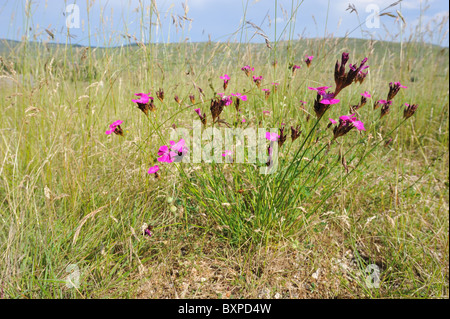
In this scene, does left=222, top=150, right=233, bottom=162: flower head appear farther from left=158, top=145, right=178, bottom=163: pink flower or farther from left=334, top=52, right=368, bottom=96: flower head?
left=334, top=52, right=368, bottom=96: flower head

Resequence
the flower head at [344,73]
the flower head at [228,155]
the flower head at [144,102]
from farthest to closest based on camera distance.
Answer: the flower head at [228,155] < the flower head at [144,102] < the flower head at [344,73]

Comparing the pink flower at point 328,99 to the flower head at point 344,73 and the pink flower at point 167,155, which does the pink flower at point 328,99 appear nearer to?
the flower head at point 344,73

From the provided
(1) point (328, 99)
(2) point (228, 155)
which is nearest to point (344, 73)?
(1) point (328, 99)

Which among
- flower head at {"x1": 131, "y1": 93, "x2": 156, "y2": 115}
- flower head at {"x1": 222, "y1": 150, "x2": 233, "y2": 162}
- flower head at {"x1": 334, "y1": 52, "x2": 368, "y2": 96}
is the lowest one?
flower head at {"x1": 222, "y1": 150, "x2": 233, "y2": 162}

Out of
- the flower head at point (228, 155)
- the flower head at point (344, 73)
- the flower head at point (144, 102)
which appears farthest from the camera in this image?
the flower head at point (228, 155)

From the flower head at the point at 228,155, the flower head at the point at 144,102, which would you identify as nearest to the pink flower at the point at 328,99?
the flower head at the point at 228,155

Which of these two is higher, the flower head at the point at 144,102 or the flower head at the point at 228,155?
the flower head at the point at 144,102

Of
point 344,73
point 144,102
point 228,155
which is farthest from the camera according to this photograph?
point 228,155

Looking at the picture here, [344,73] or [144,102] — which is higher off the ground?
[344,73]

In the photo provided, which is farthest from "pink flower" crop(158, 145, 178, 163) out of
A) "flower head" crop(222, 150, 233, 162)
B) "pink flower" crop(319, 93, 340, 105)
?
"pink flower" crop(319, 93, 340, 105)

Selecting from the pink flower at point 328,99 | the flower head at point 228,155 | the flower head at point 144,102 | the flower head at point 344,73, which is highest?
the flower head at point 344,73

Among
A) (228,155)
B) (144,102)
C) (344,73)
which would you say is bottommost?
(228,155)

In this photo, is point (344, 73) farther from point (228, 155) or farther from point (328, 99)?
point (228, 155)

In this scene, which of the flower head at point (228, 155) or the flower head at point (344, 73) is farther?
the flower head at point (228, 155)
